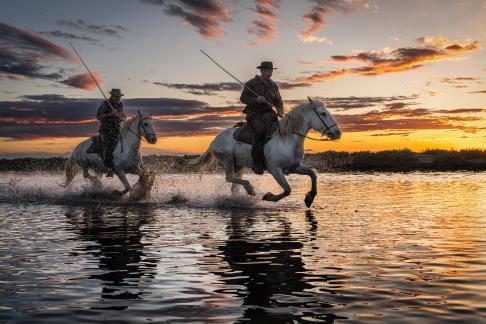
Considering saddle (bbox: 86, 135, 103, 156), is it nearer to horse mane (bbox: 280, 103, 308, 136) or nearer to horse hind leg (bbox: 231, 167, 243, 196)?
horse hind leg (bbox: 231, 167, 243, 196)

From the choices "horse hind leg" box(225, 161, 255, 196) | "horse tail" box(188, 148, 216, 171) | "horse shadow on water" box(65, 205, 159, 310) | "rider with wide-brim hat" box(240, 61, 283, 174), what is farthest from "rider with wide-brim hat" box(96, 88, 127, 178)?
"rider with wide-brim hat" box(240, 61, 283, 174)

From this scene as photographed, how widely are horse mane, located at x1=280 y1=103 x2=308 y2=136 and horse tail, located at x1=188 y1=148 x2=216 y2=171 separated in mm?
3956

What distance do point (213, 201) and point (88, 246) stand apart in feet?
24.7

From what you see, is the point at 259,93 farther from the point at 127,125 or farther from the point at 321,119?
the point at 127,125

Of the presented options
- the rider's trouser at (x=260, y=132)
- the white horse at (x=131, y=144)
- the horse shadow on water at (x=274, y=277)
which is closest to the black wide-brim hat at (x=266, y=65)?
the rider's trouser at (x=260, y=132)

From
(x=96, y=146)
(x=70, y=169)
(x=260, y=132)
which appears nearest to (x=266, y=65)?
(x=260, y=132)

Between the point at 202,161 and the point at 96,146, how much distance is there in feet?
12.5

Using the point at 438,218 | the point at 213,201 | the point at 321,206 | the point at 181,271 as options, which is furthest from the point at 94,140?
Answer: the point at 181,271

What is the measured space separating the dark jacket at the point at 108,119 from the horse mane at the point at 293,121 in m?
6.40

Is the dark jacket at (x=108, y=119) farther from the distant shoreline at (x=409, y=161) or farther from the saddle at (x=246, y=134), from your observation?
the distant shoreline at (x=409, y=161)

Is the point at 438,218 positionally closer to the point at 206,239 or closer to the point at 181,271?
the point at 206,239

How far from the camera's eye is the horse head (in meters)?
13.0

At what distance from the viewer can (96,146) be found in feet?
60.8

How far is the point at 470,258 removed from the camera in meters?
7.27
